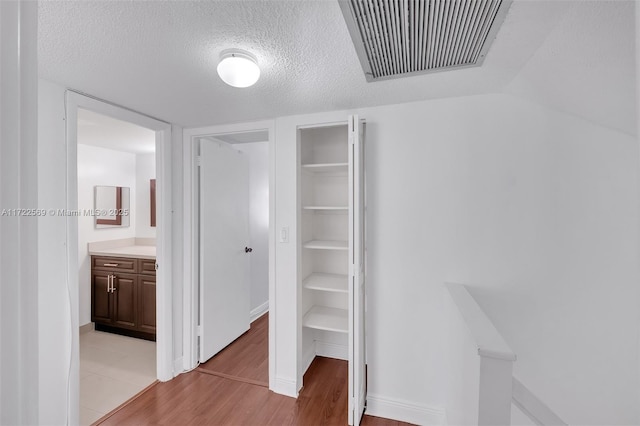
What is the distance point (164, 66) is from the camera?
140 cm

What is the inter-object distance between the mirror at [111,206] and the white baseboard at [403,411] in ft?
11.5

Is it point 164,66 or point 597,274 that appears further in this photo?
point 597,274

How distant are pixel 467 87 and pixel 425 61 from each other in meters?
0.49

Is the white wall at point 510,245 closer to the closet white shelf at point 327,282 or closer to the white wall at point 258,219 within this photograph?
the closet white shelf at point 327,282

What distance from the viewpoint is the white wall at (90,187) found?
301 centimetres

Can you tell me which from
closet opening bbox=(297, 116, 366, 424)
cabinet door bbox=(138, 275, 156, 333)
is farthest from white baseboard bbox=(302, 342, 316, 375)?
cabinet door bbox=(138, 275, 156, 333)

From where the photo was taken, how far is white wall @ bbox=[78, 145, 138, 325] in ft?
9.87

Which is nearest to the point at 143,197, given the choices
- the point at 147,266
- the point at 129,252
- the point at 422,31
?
the point at 129,252

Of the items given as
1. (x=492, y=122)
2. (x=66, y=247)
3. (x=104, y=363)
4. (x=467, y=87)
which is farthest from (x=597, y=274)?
(x=104, y=363)

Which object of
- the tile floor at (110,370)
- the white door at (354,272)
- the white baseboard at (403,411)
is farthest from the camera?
the tile floor at (110,370)

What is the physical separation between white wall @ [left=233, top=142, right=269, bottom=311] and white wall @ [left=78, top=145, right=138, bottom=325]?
1.63 m

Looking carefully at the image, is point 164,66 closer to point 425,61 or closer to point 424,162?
point 425,61

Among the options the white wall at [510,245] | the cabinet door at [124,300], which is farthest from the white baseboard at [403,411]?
the cabinet door at [124,300]

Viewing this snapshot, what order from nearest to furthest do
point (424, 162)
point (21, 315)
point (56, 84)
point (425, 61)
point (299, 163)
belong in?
point (21, 315) < point (425, 61) < point (56, 84) < point (424, 162) < point (299, 163)
